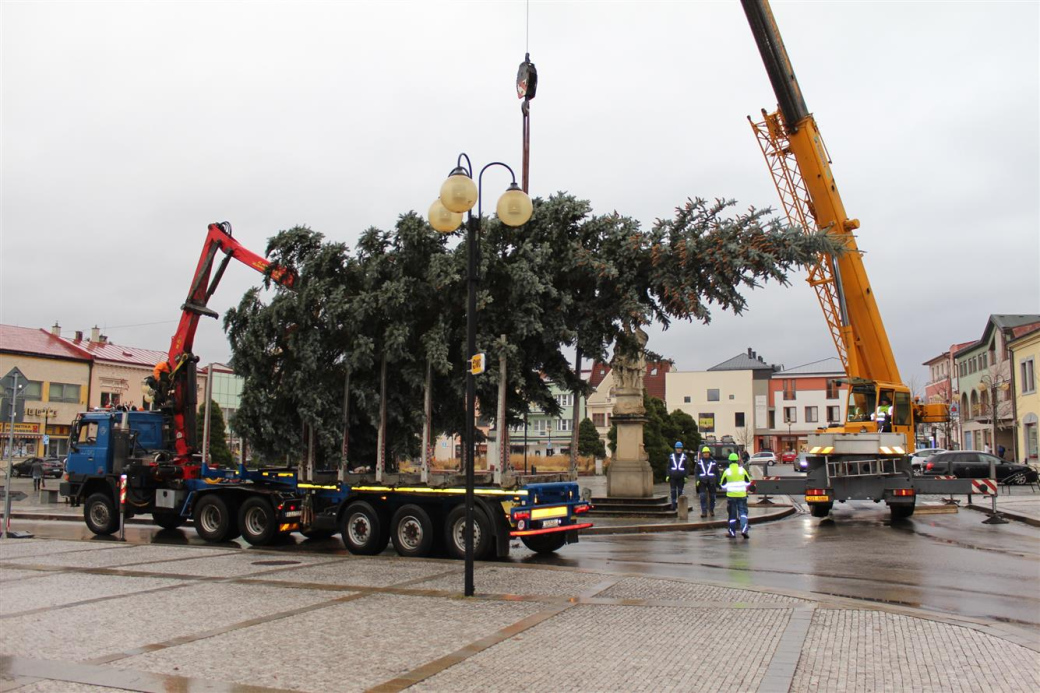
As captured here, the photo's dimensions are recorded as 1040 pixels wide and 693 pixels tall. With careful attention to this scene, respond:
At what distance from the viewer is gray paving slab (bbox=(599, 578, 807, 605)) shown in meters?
9.55

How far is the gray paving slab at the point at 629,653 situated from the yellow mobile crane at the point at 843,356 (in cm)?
1233

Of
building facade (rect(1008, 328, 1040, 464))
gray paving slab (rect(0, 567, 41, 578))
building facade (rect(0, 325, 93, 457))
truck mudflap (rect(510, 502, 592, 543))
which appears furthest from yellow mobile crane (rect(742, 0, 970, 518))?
building facade (rect(0, 325, 93, 457))

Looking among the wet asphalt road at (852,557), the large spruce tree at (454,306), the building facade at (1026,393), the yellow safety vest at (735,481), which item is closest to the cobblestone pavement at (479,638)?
the wet asphalt road at (852,557)

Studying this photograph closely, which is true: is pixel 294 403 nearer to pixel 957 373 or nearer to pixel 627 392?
pixel 627 392

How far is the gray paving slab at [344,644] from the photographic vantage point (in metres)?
6.52

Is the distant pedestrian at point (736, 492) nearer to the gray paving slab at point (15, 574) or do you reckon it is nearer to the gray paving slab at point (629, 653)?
the gray paving slab at point (629, 653)

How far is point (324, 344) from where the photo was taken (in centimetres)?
2278

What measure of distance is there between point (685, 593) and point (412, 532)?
570 cm

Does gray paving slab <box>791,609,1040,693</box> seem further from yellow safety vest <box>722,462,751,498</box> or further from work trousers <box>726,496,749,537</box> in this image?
work trousers <box>726,496,749,537</box>

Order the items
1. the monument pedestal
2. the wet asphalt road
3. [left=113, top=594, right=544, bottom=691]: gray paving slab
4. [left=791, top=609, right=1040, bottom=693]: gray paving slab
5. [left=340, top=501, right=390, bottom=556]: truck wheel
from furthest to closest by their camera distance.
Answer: the monument pedestal → [left=340, top=501, right=390, bottom=556]: truck wheel → the wet asphalt road → [left=113, top=594, right=544, bottom=691]: gray paving slab → [left=791, top=609, right=1040, bottom=693]: gray paving slab

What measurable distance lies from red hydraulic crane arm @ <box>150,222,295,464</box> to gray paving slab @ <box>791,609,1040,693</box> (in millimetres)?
15598

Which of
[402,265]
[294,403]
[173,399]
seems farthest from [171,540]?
[402,265]

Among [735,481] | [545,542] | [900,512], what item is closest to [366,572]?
[545,542]

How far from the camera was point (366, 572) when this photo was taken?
39.9 feet
